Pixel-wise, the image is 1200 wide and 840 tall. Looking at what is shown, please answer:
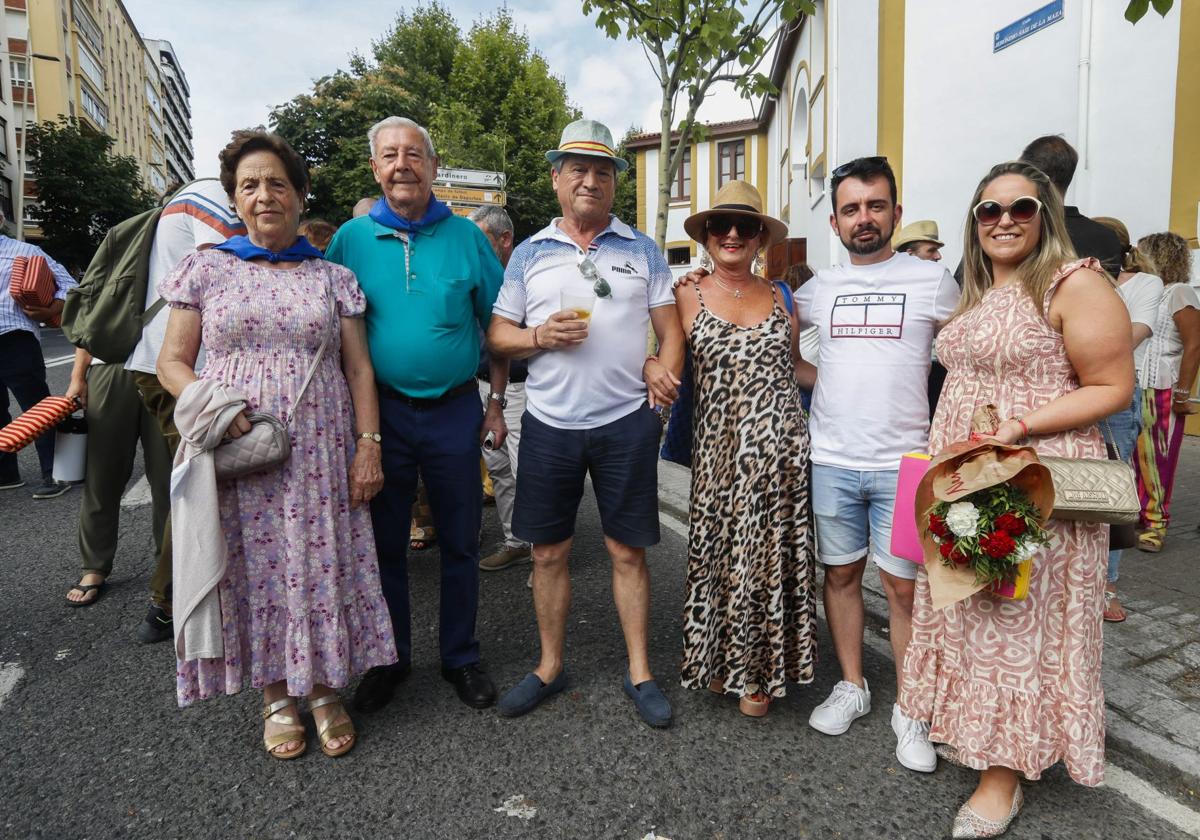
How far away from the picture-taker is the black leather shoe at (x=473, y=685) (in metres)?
2.79

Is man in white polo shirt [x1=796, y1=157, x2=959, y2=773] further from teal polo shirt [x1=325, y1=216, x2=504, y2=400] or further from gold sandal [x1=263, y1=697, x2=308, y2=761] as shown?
gold sandal [x1=263, y1=697, x2=308, y2=761]

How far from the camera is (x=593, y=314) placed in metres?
2.65

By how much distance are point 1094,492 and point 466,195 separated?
1068 centimetres

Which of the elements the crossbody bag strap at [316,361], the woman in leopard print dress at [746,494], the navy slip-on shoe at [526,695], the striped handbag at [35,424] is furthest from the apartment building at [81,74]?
the woman in leopard print dress at [746,494]

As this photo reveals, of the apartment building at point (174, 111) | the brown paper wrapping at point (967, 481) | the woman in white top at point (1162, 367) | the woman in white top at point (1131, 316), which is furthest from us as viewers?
the apartment building at point (174, 111)

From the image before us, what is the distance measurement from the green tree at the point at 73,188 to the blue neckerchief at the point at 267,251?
102 feet

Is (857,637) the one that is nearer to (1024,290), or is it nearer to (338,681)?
(1024,290)

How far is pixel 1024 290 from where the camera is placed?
2137 mm

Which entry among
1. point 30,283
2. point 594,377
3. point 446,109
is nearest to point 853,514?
point 594,377

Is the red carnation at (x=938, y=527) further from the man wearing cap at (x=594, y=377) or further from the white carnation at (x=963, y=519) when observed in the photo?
the man wearing cap at (x=594, y=377)

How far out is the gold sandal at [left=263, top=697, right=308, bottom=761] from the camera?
2465 millimetres

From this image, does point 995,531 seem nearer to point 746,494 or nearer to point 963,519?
point 963,519

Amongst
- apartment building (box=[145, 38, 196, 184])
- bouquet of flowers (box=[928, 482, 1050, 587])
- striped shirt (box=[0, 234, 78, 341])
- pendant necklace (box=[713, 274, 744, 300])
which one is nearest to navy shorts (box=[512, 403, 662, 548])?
pendant necklace (box=[713, 274, 744, 300])

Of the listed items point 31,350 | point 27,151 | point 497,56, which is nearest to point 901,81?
point 31,350
